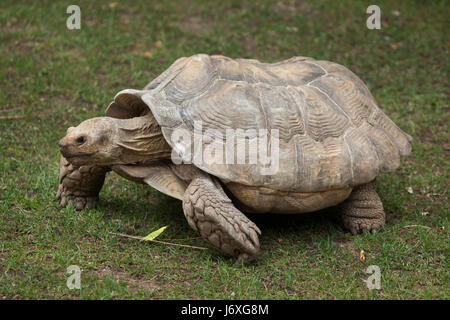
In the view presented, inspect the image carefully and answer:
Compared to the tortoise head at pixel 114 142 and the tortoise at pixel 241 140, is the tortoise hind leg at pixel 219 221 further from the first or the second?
the tortoise head at pixel 114 142

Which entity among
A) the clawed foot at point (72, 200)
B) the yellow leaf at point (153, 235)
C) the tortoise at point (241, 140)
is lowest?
the yellow leaf at point (153, 235)

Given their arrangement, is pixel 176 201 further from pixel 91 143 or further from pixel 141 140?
pixel 91 143

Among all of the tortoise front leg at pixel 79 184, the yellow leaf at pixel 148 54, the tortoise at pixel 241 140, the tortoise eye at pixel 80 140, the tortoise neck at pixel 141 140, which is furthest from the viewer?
the yellow leaf at pixel 148 54

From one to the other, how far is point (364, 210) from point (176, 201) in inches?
59.3

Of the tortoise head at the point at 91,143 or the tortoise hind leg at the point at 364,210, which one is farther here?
the tortoise hind leg at the point at 364,210

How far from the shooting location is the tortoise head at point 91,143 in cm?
421

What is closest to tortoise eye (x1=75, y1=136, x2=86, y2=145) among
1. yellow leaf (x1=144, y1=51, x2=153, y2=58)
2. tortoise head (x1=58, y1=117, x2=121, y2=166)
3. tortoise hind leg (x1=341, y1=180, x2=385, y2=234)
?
tortoise head (x1=58, y1=117, x2=121, y2=166)

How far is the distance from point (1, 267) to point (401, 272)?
2.63 m

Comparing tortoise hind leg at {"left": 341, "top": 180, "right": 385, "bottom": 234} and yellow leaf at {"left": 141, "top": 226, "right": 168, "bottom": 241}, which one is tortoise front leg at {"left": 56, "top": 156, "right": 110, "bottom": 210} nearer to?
yellow leaf at {"left": 141, "top": 226, "right": 168, "bottom": 241}

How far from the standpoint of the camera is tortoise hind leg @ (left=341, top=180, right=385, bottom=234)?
15.1ft

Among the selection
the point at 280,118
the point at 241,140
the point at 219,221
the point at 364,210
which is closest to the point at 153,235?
the point at 219,221

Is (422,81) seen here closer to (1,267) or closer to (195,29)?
(195,29)

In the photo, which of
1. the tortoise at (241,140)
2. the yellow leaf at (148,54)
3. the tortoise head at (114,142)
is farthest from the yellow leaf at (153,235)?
the yellow leaf at (148,54)

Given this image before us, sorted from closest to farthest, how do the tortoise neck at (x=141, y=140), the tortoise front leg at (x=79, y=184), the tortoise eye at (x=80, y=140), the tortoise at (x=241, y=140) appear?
1. the tortoise at (x=241, y=140)
2. the tortoise eye at (x=80, y=140)
3. the tortoise neck at (x=141, y=140)
4. the tortoise front leg at (x=79, y=184)
